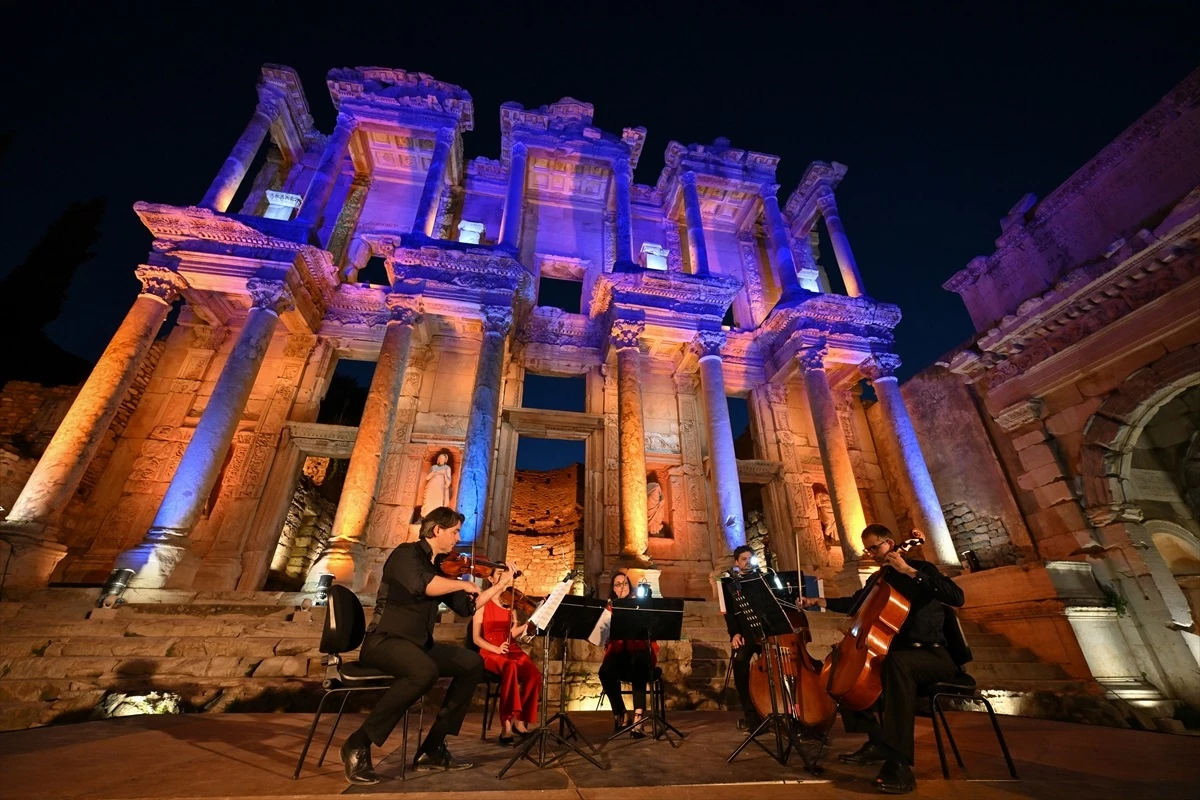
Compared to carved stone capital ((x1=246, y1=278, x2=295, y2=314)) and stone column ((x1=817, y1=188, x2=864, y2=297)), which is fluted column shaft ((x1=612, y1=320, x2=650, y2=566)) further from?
carved stone capital ((x1=246, y1=278, x2=295, y2=314))

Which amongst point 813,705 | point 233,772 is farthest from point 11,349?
point 813,705

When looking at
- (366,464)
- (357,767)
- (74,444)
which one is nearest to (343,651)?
(357,767)

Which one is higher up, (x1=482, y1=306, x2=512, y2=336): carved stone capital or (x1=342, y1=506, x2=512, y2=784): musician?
(x1=482, y1=306, x2=512, y2=336): carved stone capital

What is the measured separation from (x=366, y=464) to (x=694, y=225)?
1210 cm

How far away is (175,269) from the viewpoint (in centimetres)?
1205

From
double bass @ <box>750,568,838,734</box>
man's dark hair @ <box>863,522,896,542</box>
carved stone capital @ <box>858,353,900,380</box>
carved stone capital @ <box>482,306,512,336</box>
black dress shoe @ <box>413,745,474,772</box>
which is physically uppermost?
carved stone capital @ <box>482,306,512,336</box>

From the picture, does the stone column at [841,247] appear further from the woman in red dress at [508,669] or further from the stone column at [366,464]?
the woman in red dress at [508,669]

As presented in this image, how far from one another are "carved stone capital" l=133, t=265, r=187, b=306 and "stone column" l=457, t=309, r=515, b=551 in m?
7.18

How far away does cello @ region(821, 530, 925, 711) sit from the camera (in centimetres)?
354

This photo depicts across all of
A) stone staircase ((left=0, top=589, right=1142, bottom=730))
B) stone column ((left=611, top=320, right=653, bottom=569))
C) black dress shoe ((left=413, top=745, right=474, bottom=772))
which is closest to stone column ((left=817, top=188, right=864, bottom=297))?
stone column ((left=611, top=320, right=653, bottom=569))

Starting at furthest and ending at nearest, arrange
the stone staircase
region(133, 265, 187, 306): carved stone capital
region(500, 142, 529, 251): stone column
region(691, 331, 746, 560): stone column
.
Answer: region(500, 142, 529, 251): stone column < region(133, 265, 187, 306): carved stone capital < region(691, 331, 746, 560): stone column < the stone staircase

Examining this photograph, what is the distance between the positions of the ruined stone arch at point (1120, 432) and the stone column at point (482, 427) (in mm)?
12309

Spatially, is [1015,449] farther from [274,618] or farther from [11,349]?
[11,349]

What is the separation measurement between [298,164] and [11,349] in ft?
49.1
